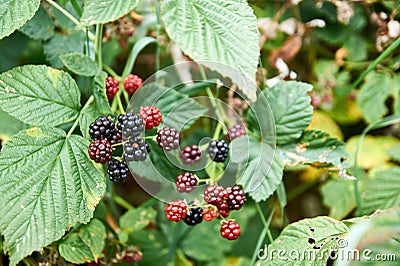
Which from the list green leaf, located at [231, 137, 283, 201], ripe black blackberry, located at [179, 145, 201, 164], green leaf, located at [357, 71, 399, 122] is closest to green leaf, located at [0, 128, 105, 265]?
ripe black blackberry, located at [179, 145, 201, 164]

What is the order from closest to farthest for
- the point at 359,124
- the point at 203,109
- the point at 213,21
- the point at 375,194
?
the point at 213,21 < the point at 203,109 < the point at 375,194 < the point at 359,124

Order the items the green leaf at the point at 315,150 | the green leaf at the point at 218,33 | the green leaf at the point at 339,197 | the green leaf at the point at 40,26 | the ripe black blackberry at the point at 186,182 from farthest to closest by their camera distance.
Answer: the green leaf at the point at 339,197 < the green leaf at the point at 40,26 < the green leaf at the point at 315,150 < the ripe black blackberry at the point at 186,182 < the green leaf at the point at 218,33

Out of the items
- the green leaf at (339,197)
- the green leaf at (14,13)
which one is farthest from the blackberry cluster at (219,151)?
the green leaf at (339,197)

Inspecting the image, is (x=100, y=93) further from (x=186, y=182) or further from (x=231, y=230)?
(x=231, y=230)

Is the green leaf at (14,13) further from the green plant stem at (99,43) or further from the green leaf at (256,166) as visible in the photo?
the green leaf at (256,166)

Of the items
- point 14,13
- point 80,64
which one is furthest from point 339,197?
point 14,13

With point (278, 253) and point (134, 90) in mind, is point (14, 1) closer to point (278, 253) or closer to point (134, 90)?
point (134, 90)

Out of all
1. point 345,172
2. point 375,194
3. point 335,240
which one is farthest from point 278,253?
point 375,194

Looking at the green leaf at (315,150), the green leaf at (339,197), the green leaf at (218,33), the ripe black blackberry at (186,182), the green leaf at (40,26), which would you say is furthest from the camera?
the green leaf at (339,197)
